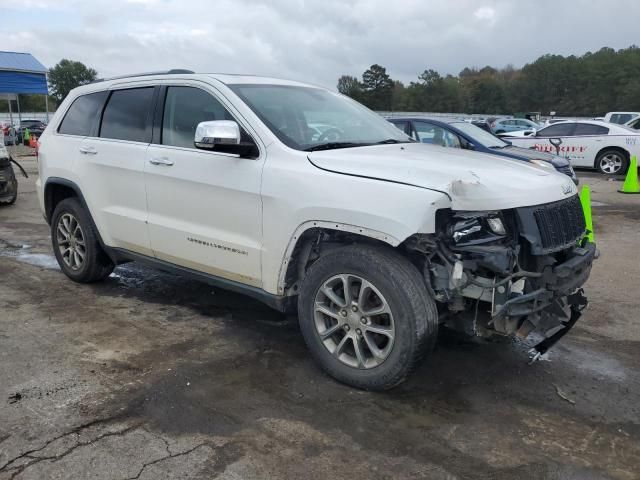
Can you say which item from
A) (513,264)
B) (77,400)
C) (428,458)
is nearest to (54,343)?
(77,400)

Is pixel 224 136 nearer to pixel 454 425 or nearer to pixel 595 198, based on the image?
pixel 454 425

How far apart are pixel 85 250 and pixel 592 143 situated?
14.6 meters

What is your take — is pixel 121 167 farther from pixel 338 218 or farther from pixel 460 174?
pixel 460 174

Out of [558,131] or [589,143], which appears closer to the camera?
[589,143]

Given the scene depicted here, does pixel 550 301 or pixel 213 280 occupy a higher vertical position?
pixel 550 301

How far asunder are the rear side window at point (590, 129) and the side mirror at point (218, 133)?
48.5 feet

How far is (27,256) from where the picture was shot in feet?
22.6

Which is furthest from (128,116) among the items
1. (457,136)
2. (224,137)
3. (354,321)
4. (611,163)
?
(611,163)

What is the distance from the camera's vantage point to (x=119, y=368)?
152 inches

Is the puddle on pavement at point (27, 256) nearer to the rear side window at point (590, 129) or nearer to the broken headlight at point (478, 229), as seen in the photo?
the broken headlight at point (478, 229)

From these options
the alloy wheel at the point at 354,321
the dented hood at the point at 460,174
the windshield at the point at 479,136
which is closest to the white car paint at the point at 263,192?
the dented hood at the point at 460,174

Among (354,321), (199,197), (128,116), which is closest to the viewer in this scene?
(354,321)

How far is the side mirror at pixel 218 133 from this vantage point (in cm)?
369

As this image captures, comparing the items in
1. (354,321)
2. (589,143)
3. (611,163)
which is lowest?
(354,321)
